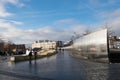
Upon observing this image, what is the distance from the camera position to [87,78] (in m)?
18.5

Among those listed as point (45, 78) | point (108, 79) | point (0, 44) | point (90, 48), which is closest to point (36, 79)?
point (45, 78)

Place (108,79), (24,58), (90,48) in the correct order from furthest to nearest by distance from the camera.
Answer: (24,58)
(90,48)
(108,79)

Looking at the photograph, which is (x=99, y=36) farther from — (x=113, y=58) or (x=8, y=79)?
(x=8, y=79)

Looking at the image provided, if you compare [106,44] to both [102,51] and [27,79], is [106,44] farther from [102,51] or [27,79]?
[27,79]

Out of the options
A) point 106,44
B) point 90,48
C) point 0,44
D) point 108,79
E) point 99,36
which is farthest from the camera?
point 0,44

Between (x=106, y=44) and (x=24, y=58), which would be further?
(x=24, y=58)

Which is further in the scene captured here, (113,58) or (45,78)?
(113,58)

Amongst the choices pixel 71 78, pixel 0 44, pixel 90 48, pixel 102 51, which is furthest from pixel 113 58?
pixel 0 44

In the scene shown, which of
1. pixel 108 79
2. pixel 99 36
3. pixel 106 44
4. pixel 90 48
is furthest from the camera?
pixel 90 48

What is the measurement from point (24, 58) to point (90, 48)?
12211mm

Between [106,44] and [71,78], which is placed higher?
→ [106,44]

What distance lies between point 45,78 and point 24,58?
25747 mm

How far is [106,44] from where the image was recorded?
30.4m

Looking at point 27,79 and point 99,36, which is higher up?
point 99,36
